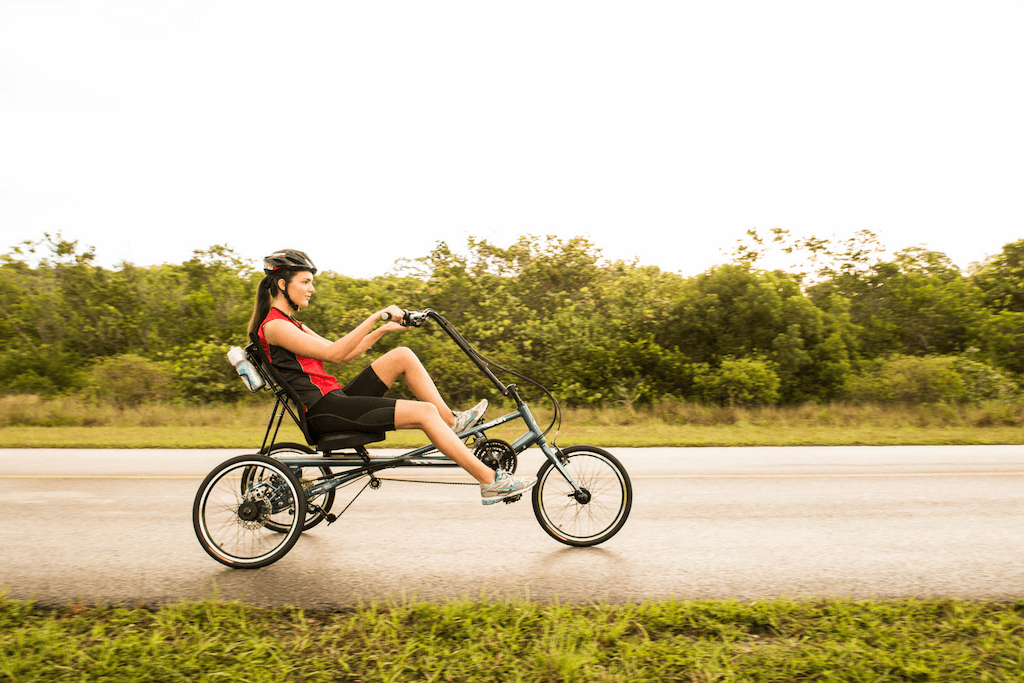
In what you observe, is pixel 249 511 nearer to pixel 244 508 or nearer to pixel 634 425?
pixel 244 508

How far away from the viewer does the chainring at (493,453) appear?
423cm

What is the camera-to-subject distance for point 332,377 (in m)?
4.14

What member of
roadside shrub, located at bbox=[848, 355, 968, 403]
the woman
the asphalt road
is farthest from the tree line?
the woman

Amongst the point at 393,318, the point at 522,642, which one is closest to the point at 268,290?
the point at 393,318

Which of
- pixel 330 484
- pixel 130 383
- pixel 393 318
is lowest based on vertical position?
pixel 330 484

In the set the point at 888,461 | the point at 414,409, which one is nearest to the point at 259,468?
the point at 414,409

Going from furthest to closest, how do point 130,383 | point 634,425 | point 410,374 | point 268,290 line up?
point 130,383
point 634,425
point 410,374
point 268,290

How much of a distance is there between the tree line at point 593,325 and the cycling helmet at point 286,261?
10.4 m

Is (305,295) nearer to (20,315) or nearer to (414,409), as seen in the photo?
(414,409)

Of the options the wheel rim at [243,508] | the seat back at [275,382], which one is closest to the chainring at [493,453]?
the seat back at [275,382]

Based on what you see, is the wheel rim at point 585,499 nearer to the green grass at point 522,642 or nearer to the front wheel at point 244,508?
the green grass at point 522,642

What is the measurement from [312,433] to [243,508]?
0.60 meters

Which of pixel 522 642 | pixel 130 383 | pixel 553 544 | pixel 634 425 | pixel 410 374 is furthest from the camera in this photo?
pixel 130 383

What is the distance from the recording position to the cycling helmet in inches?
162
